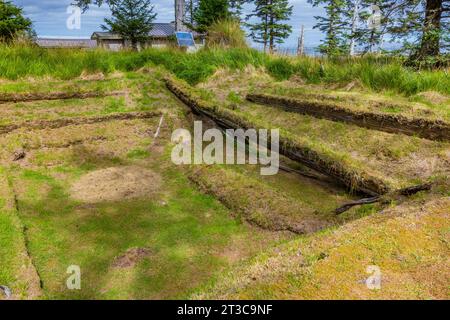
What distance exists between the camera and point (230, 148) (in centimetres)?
777

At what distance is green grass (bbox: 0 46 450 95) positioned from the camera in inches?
335

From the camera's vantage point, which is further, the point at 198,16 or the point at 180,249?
the point at 198,16

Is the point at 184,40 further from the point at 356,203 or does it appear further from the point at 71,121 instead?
the point at 356,203

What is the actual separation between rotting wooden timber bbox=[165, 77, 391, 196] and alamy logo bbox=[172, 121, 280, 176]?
0.64 ft

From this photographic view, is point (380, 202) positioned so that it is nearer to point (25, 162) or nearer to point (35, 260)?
point (35, 260)

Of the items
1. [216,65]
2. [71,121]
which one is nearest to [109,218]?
[71,121]

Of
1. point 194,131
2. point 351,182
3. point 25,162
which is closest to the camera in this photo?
point 351,182

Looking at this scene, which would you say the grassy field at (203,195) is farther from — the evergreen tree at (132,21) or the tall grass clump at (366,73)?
the evergreen tree at (132,21)

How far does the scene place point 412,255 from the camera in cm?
265

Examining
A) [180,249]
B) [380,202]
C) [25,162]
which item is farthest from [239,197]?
[25,162]

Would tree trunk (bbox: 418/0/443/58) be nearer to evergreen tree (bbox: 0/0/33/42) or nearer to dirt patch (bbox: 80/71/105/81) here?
dirt patch (bbox: 80/71/105/81)

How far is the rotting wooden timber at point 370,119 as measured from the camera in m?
6.21

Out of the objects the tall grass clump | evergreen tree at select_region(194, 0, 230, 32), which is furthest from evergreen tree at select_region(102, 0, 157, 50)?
the tall grass clump
